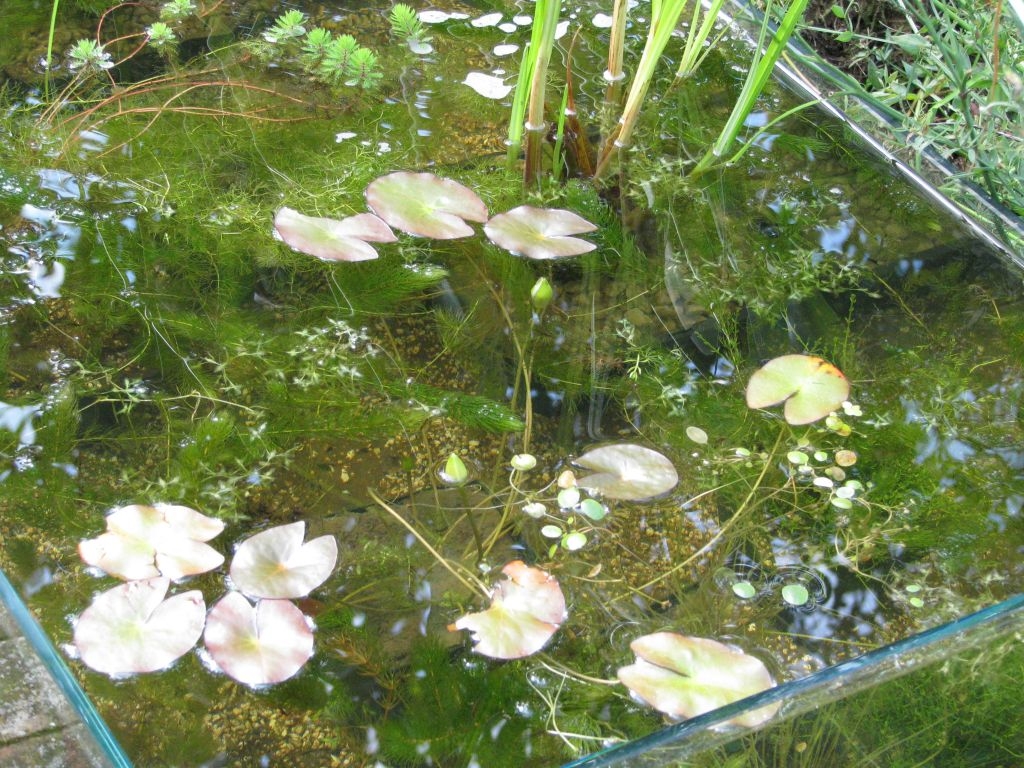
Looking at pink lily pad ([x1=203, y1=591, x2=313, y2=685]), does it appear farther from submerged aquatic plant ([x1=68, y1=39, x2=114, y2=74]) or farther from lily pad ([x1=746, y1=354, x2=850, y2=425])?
submerged aquatic plant ([x1=68, y1=39, x2=114, y2=74])

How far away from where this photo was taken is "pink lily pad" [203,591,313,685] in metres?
1.03

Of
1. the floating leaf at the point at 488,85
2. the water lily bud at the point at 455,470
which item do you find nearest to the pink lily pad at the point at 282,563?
the water lily bud at the point at 455,470

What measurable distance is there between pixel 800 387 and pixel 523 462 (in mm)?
469

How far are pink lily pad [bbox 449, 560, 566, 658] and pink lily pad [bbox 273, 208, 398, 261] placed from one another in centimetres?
61

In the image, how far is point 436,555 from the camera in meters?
1.20

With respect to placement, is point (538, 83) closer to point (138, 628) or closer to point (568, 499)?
point (568, 499)

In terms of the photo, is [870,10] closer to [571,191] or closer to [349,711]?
[571,191]

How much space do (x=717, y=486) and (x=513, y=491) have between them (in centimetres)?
31

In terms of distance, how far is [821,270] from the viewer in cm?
160

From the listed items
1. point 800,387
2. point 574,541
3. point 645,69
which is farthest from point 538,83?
point 574,541

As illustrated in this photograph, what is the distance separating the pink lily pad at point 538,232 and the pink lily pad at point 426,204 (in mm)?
45

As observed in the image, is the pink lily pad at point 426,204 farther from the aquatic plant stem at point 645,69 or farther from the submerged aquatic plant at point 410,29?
the submerged aquatic plant at point 410,29

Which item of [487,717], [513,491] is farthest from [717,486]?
[487,717]

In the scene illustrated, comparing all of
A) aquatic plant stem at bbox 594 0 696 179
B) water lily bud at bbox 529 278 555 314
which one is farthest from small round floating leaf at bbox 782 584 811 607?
aquatic plant stem at bbox 594 0 696 179
